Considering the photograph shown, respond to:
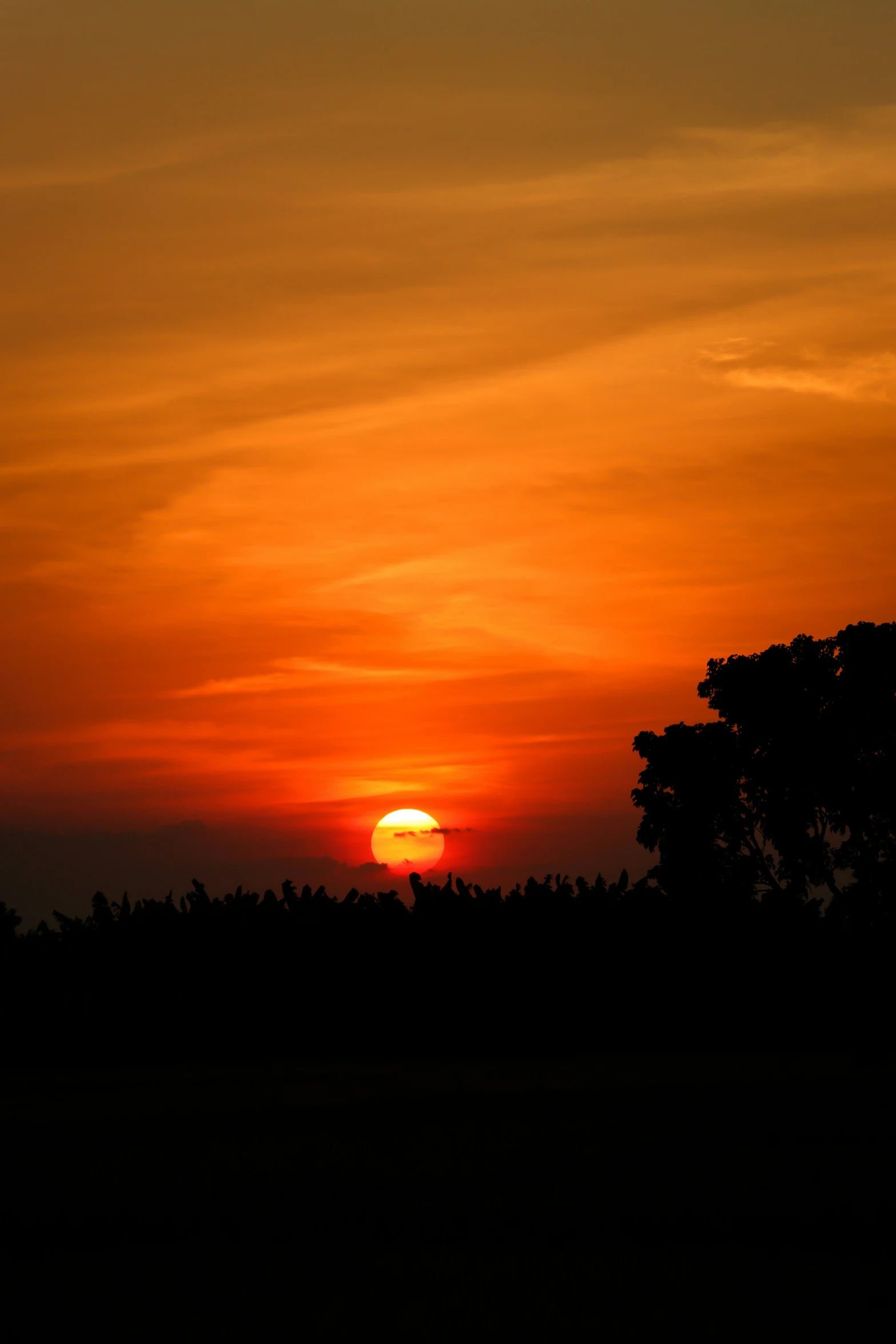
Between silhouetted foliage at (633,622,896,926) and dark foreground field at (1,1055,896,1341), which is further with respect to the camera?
silhouetted foliage at (633,622,896,926)

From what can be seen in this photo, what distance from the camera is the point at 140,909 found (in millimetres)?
26562

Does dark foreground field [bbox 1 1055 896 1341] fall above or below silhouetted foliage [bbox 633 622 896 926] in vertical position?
below

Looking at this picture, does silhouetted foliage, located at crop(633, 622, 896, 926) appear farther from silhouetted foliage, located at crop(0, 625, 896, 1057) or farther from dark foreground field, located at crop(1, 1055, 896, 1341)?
dark foreground field, located at crop(1, 1055, 896, 1341)

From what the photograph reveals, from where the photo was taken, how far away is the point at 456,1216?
9633mm

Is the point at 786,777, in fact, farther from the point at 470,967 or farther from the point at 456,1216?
the point at 456,1216

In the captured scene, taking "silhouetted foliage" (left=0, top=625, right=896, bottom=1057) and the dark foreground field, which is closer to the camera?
the dark foreground field

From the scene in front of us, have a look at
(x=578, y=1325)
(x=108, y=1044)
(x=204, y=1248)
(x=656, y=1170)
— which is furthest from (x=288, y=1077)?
(x=578, y=1325)

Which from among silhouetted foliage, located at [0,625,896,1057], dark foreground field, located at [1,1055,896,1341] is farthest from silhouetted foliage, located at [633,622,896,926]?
dark foreground field, located at [1,1055,896,1341]

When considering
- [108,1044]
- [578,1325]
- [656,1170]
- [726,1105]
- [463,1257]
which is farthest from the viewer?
[108,1044]

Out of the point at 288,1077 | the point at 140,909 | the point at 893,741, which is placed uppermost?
the point at 893,741

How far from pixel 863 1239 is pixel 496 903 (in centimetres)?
1863

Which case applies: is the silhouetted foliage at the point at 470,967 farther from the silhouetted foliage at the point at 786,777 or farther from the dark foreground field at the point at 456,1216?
the dark foreground field at the point at 456,1216

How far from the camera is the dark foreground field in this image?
7258 millimetres

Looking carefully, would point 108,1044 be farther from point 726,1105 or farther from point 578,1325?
point 578,1325
